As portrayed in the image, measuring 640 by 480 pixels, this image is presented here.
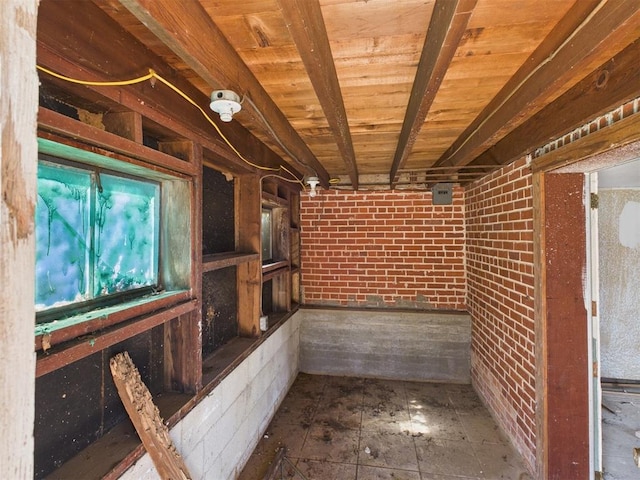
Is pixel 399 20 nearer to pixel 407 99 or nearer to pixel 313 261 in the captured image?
pixel 407 99

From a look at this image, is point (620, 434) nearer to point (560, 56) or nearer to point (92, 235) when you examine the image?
point (560, 56)

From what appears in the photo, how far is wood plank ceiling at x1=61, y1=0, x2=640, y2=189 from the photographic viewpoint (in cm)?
99

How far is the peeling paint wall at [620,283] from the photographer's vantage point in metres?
3.37

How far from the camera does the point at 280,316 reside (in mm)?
3340

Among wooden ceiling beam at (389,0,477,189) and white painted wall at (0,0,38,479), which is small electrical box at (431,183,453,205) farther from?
white painted wall at (0,0,38,479)

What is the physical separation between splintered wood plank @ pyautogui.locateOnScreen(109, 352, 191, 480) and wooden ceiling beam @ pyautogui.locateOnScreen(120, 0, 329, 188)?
1.30 metres

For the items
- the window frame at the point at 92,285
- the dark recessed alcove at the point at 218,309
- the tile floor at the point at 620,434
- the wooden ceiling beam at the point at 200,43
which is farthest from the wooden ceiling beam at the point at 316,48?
the tile floor at the point at 620,434

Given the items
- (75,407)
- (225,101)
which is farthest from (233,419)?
(225,101)

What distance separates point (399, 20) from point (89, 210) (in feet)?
4.68

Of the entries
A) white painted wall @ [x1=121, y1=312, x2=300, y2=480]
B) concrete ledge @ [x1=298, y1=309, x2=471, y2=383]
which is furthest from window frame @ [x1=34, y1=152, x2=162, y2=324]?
concrete ledge @ [x1=298, y1=309, x2=471, y2=383]

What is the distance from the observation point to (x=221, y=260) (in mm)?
1981

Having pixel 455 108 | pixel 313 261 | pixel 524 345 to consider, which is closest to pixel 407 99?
pixel 455 108

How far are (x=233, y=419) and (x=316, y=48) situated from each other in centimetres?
228

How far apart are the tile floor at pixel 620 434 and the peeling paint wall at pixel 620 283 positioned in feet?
1.29
